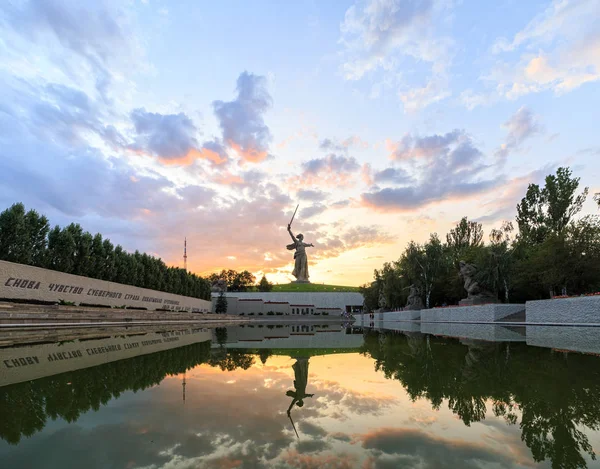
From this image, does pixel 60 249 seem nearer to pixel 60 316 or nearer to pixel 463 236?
pixel 60 316

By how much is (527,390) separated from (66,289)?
30.2m

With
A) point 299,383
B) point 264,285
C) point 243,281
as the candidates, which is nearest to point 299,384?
point 299,383

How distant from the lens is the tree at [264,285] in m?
99.2

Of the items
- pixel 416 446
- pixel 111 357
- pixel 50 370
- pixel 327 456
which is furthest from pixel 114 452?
pixel 111 357

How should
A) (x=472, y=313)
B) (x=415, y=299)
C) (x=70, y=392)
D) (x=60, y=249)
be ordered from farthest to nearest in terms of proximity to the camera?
(x=415, y=299)
(x=472, y=313)
(x=60, y=249)
(x=70, y=392)

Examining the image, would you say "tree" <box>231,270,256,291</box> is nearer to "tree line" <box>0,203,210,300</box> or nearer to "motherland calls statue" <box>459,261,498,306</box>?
"tree line" <box>0,203,210,300</box>

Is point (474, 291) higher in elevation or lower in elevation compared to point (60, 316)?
higher

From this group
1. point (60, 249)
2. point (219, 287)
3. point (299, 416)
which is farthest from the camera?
point (219, 287)

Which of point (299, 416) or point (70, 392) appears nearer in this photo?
point (299, 416)

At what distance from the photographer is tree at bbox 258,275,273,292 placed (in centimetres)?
9919

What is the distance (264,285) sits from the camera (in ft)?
328

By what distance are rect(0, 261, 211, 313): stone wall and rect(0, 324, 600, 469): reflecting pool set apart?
17658 mm

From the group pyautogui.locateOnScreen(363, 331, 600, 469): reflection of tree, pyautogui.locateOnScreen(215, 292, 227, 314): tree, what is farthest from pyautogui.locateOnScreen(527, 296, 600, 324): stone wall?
pyautogui.locateOnScreen(215, 292, 227, 314): tree

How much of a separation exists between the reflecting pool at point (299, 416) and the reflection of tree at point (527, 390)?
0.07 ft
